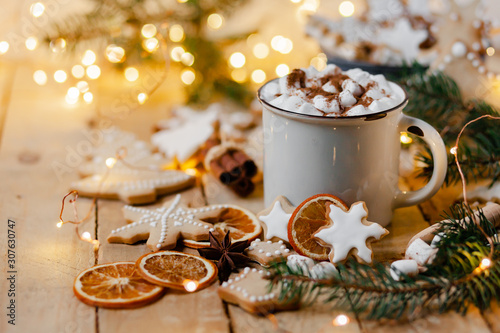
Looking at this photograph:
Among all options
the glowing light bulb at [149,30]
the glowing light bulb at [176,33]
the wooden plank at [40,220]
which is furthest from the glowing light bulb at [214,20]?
the wooden plank at [40,220]

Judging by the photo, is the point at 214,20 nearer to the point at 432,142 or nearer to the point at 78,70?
the point at 78,70

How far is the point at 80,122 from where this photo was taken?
1565 millimetres

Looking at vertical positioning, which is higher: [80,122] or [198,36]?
[198,36]

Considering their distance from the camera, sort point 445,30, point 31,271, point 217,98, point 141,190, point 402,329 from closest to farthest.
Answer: point 402,329 → point 31,271 → point 141,190 → point 445,30 → point 217,98

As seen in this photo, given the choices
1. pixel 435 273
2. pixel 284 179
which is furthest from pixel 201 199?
pixel 435 273

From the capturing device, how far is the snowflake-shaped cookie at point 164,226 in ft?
3.28

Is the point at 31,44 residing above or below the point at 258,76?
above

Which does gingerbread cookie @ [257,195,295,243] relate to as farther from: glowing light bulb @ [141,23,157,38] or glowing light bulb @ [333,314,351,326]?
glowing light bulb @ [141,23,157,38]

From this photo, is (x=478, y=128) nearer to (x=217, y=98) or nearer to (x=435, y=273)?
(x=435, y=273)

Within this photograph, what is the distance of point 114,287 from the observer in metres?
0.88

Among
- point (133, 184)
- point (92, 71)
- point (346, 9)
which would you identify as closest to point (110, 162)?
point (133, 184)

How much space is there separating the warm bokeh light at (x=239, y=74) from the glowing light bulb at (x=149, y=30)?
32 centimetres

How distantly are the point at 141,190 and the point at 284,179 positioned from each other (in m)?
0.34

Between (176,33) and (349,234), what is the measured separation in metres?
0.95
